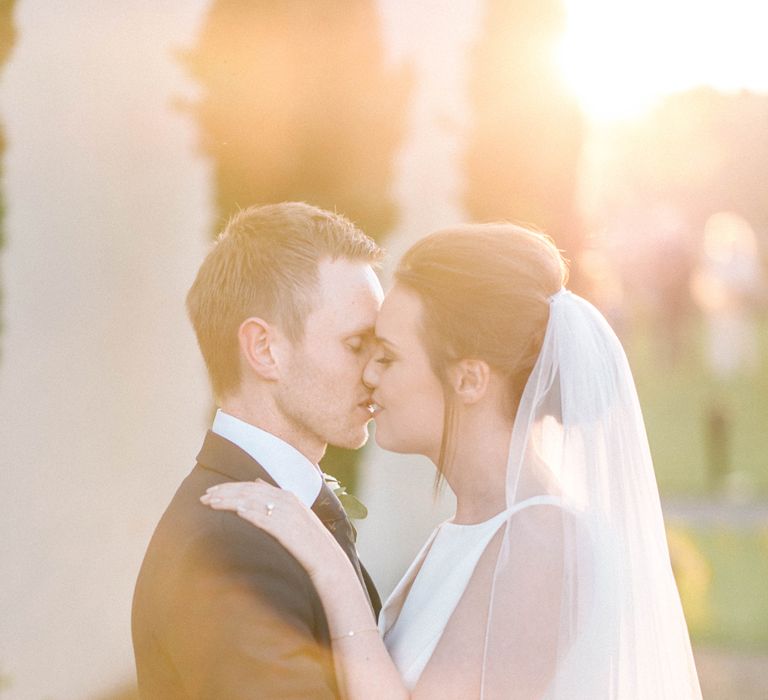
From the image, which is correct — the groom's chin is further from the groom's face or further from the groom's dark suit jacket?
the groom's dark suit jacket

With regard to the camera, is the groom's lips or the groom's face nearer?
the groom's face

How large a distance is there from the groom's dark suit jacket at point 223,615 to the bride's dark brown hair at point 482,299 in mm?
715

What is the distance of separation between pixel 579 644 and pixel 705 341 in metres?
42.6

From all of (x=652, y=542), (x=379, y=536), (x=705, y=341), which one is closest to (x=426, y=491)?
(x=379, y=536)

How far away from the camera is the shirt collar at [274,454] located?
110 inches

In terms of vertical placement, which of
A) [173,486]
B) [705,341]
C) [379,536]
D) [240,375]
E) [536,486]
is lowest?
[705,341]

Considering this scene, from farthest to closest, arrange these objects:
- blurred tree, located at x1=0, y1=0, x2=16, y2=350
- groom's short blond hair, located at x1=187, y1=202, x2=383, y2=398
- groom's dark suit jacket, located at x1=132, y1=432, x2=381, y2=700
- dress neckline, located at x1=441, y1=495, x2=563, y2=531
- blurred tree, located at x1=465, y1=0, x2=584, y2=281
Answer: blurred tree, located at x1=465, y1=0, x2=584, y2=281 < blurred tree, located at x1=0, y1=0, x2=16, y2=350 < groom's short blond hair, located at x1=187, y1=202, x2=383, y2=398 < dress neckline, located at x1=441, y1=495, x2=563, y2=531 < groom's dark suit jacket, located at x1=132, y1=432, x2=381, y2=700

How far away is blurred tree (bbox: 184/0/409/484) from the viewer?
20.6ft

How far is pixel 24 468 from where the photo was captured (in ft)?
18.0

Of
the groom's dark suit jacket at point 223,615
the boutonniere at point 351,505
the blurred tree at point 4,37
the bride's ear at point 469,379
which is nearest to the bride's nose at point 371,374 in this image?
the bride's ear at point 469,379

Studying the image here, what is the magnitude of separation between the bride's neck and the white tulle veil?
2.1 inches

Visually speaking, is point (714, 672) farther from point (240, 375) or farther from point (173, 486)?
point (240, 375)

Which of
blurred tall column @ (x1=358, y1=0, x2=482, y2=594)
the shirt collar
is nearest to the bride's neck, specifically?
the shirt collar

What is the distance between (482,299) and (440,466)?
487mm
